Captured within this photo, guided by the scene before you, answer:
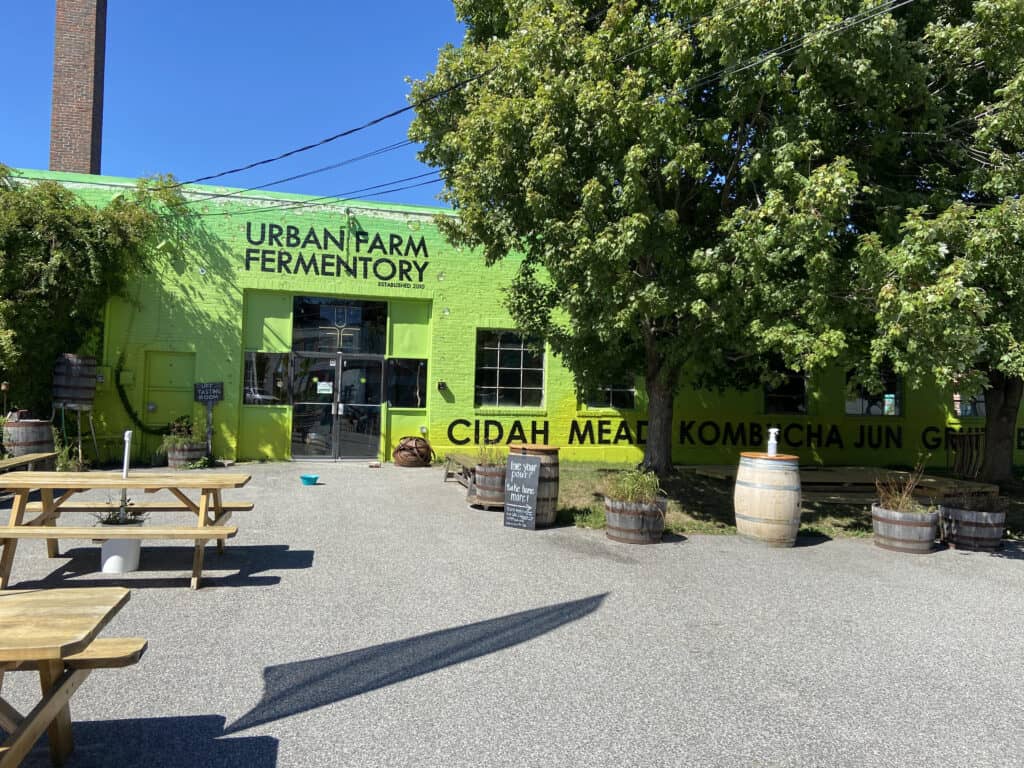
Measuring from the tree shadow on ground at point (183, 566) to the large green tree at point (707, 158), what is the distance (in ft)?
14.8

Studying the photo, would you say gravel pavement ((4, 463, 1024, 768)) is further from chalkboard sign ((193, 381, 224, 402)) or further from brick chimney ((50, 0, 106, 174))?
brick chimney ((50, 0, 106, 174))

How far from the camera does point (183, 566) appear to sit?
5953mm

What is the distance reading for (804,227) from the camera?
693 centimetres

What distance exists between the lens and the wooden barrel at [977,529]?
25.3ft

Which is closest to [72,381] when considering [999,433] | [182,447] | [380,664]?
[182,447]

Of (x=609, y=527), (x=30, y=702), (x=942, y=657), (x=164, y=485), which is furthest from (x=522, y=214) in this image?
(x=30, y=702)

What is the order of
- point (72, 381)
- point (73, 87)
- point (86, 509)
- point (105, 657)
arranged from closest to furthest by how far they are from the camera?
point (105, 657) → point (86, 509) → point (72, 381) → point (73, 87)

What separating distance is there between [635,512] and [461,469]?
4392 millimetres

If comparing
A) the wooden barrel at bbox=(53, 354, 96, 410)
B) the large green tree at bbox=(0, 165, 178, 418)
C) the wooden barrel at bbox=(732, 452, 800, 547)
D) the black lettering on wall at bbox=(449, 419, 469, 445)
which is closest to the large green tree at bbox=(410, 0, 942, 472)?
the wooden barrel at bbox=(732, 452, 800, 547)

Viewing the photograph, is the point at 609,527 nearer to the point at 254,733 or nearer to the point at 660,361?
the point at 660,361

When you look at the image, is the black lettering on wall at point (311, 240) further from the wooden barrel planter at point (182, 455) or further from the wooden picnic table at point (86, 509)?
the wooden picnic table at point (86, 509)

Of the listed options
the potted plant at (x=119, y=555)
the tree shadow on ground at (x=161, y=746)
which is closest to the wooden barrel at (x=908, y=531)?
the tree shadow on ground at (x=161, y=746)

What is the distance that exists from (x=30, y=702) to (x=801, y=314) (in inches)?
300

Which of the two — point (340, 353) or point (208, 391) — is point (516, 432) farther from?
point (208, 391)
